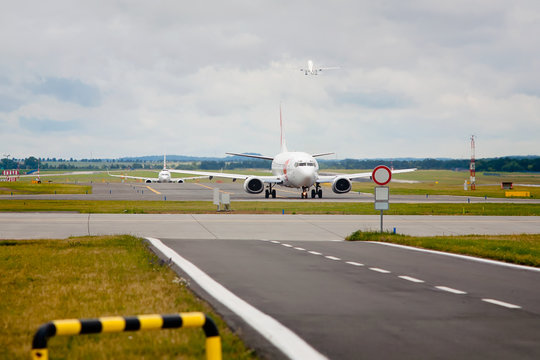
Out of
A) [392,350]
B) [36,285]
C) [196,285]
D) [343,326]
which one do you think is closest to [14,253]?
[36,285]

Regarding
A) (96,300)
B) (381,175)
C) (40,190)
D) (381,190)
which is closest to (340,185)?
(40,190)

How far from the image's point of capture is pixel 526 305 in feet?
33.2

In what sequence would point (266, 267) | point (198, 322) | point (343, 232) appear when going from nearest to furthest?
point (198, 322), point (266, 267), point (343, 232)

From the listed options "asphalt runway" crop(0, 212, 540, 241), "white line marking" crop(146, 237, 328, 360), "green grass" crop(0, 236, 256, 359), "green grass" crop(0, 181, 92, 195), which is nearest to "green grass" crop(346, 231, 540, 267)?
"asphalt runway" crop(0, 212, 540, 241)

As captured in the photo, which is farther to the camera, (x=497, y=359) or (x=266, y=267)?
(x=266, y=267)

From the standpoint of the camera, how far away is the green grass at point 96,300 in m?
6.92

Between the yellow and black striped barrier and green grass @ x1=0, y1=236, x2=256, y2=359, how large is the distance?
1969 millimetres

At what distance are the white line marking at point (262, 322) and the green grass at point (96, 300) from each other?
40cm

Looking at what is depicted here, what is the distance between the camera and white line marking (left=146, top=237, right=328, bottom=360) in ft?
23.0

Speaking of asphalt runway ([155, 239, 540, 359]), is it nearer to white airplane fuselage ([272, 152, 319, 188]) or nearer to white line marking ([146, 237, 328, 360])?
white line marking ([146, 237, 328, 360])

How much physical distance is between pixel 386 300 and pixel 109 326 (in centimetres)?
670

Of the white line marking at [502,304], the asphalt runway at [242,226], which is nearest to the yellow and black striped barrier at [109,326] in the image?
the white line marking at [502,304]

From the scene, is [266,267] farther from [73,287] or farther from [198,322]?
[198,322]

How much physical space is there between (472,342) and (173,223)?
903 inches
